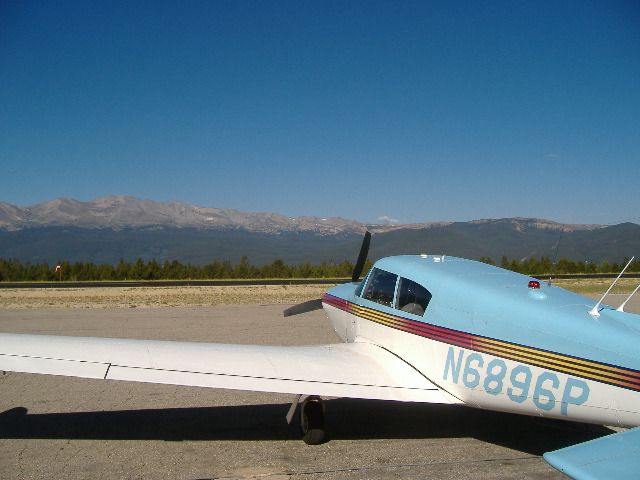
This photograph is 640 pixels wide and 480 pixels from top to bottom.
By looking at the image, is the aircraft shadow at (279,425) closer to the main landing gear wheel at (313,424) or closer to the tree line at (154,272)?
the main landing gear wheel at (313,424)

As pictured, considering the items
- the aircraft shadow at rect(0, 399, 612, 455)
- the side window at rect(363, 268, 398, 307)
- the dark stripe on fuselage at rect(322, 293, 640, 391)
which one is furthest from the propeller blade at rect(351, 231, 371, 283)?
the dark stripe on fuselage at rect(322, 293, 640, 391)

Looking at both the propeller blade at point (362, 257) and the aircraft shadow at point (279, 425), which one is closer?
the aircraft shadow at point (279, 425)

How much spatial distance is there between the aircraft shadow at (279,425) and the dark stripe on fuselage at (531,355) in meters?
1.43

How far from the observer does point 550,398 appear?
17.1ft

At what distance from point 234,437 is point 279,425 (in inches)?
29.6

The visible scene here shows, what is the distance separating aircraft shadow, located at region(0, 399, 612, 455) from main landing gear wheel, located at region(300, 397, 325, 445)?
31cm

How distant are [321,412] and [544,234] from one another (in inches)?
1606

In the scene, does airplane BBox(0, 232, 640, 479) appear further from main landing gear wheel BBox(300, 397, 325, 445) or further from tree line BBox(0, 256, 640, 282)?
tree line BBox(0, 256, 640, 282)

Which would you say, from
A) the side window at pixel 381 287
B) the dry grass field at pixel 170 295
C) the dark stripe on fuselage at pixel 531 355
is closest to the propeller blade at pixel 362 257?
the side window at pixel 381 287

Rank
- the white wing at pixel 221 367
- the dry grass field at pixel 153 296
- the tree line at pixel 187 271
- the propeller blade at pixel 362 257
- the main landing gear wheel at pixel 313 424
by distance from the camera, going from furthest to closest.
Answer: the tree line at pixel 187 271
the dry grass field at pixel 153 296
the propeller blade at pixel 362 257
the main landing gear wheel at pixel 313 424
the white wing at pixel 221 367

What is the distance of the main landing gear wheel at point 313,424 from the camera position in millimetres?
6629

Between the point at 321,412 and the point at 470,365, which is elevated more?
the point at 470,365

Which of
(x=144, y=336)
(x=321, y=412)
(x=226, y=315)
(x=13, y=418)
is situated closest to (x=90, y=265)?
(x=226, y=315)

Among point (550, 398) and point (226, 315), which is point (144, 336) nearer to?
point (226, 315)
